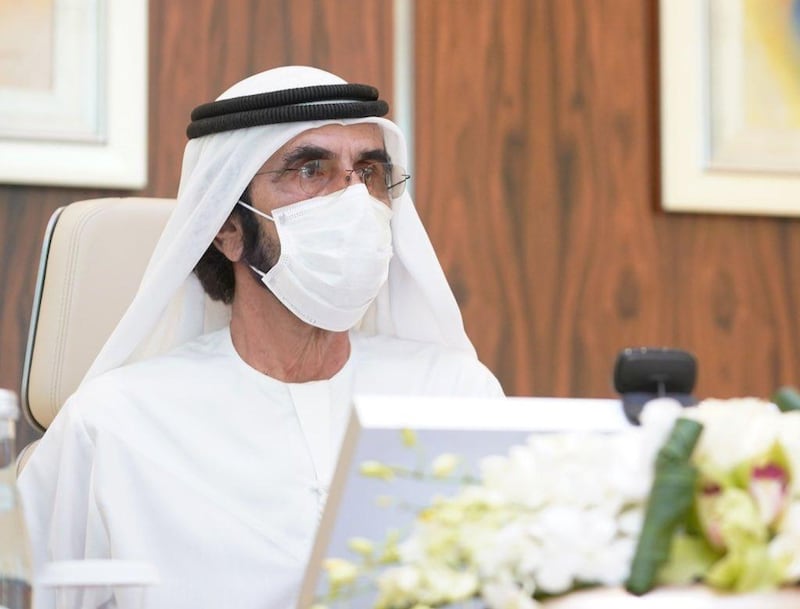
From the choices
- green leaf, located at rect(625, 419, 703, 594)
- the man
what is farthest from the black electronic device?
the man

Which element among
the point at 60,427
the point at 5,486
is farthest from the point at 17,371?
the point at 5,486

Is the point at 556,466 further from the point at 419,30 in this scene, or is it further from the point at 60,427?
the point at 419,30

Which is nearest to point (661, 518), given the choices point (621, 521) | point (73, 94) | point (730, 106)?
point (621, 521)

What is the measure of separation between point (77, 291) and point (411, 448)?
1.60 meters

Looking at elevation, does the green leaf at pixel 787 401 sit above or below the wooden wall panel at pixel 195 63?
below

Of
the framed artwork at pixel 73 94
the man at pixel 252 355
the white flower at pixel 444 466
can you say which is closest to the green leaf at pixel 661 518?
the white flower at pixel 444 466

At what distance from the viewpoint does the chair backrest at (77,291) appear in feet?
8.36

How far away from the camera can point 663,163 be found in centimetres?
375

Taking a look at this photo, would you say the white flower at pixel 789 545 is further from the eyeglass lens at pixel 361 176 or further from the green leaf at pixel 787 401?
the eyeglass lens at pixel 361 176

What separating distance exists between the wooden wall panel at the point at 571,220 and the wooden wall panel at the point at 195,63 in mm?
183

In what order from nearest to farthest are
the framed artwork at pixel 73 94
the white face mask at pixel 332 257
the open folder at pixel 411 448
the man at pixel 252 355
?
the open folder at pixel 411 448 < the man at pixel 252 355 < the white face mask at pixel 332 257 < the framed artwork at pixel 73 94

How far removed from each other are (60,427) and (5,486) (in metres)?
1.35

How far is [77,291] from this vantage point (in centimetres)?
256

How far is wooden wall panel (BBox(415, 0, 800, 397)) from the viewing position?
3650 millimetres
